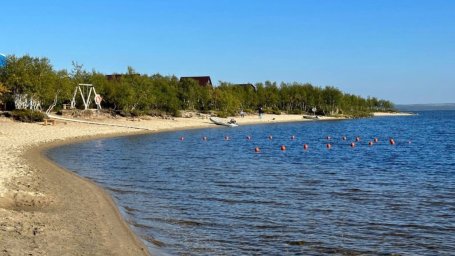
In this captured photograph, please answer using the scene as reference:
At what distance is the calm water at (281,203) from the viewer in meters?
12.0

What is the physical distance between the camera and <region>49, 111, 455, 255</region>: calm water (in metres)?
12.0

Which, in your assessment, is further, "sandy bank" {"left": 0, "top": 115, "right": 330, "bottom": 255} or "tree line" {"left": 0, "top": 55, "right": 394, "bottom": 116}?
"tree line" {"left": 0, "top": 55, "right": 394, "bottom": 116}

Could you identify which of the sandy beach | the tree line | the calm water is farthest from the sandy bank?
the tree line

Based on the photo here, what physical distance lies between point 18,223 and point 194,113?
89246mm

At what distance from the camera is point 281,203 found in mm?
17219

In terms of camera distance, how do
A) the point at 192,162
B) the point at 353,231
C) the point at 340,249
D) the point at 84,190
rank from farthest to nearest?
the point at 192,162
the point at 84,190
the point at 353,231
the point at 340,249

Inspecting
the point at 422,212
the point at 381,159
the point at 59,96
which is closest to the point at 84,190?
the point at 422,212

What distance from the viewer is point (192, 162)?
31.7 m

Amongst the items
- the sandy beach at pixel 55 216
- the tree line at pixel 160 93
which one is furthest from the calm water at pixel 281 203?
the tree line at pixel 160 93

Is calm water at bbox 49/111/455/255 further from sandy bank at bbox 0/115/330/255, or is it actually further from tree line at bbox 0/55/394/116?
tree line at bbox 0/55/394/116

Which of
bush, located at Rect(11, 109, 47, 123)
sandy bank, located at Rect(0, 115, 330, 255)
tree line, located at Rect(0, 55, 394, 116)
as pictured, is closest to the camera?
sandy bank, located at Rect(0, 115, 330, 255)

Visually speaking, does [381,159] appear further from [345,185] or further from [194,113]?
[194,113]

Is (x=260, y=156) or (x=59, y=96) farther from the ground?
(x=59, y=96)

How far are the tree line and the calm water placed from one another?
23.7 m
